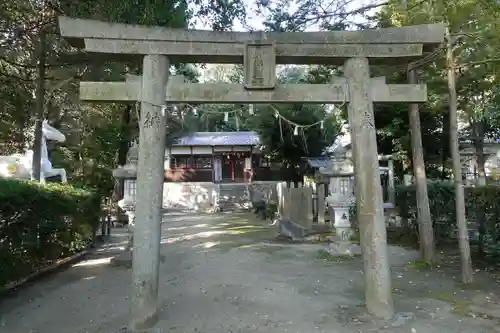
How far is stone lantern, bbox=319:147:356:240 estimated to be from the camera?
10805mm

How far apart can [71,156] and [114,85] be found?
16.4 meters

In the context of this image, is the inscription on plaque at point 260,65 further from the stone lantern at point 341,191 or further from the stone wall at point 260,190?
the stone wall at point 260,190

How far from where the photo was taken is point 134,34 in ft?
17.7

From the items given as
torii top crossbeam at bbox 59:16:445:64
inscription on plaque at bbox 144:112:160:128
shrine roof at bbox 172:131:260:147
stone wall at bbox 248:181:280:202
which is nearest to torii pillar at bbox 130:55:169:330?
inscription on plaque at bbox 144:112:160:128

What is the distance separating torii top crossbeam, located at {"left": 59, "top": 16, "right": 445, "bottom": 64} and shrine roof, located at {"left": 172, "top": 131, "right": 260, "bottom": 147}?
90.2ft

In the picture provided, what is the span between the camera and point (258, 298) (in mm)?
6254

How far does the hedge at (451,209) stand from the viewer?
8.13 m

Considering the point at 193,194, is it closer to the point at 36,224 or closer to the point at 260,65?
the point at 36,224

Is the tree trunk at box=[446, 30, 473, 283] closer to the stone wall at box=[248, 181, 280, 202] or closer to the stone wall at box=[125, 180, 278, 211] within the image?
the stone wall at box=[248, 181, 280, 202]

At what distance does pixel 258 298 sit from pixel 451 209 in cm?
675

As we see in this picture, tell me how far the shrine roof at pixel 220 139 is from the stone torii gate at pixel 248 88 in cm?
2749

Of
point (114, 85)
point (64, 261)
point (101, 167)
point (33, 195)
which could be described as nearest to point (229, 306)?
point (114, 85)

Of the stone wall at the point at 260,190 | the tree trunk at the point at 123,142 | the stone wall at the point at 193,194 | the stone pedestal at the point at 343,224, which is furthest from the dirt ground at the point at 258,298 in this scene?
the stone wall at the point at 193,194

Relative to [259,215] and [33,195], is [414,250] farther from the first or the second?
A: [259,215]
